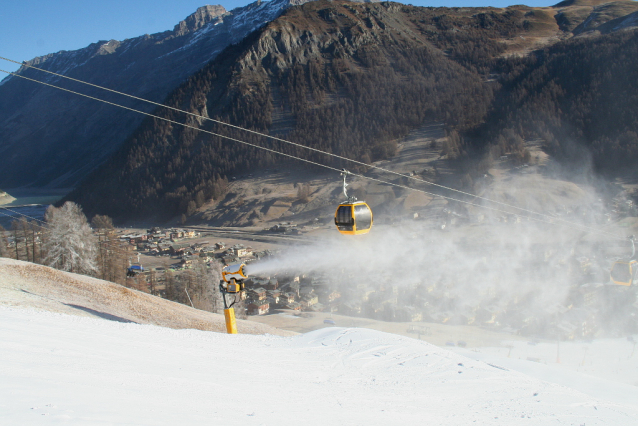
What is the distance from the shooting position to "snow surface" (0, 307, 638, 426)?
441 cm

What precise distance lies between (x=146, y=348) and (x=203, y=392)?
8.67 ft

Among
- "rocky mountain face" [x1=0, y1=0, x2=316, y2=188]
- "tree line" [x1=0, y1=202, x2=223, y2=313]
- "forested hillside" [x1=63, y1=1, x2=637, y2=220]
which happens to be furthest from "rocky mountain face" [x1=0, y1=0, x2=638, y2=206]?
"tree line" [x1=0, y1=202, x2=223, y2=313]

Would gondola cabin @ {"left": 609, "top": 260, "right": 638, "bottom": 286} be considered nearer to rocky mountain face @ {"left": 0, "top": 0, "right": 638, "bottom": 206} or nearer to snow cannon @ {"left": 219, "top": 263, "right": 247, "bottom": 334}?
snow cannon @ {"left": 219, "top": 263, "right": 247, "bottom": 334}

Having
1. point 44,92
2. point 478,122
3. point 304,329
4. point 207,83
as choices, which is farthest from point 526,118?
point 44,92

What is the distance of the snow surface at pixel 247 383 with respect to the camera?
14.5 feet

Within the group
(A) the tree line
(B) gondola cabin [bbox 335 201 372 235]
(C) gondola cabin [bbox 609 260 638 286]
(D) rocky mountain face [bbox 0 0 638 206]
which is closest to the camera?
(B) gondola cabin [bbox 335 201 372 235]

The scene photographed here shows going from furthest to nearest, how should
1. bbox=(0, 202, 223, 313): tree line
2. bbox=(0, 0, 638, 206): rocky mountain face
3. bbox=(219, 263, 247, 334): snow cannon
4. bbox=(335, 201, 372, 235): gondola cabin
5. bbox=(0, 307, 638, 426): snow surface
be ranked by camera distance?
bbox=(0, 0, 638, 206): rocky mountain face, bbox=(0, 202, 223, 313): tree line, bbox=(219, 263, 247, 334): snow cannon, bbox=(335, 201, 372, 235): gondola cabin, bbox=(0, 307, 638, 426): snow surface

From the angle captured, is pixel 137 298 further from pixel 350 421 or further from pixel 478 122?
pixel 478 122

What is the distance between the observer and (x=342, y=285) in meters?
34.1

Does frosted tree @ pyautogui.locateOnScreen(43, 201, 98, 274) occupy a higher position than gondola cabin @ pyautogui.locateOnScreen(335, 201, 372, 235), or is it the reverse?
gondola cabin @ pyautogui.locateOnScreen(335, 201, 372, 235)

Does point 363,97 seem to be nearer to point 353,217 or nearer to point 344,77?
point 344,77

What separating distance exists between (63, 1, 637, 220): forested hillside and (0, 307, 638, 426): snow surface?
59.2 m

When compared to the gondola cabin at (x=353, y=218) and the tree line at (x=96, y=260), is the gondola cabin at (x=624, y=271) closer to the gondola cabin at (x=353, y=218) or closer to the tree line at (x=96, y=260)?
the gondola cabin at (x=353, y=218)

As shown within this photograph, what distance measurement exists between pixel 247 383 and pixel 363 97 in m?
91.6
